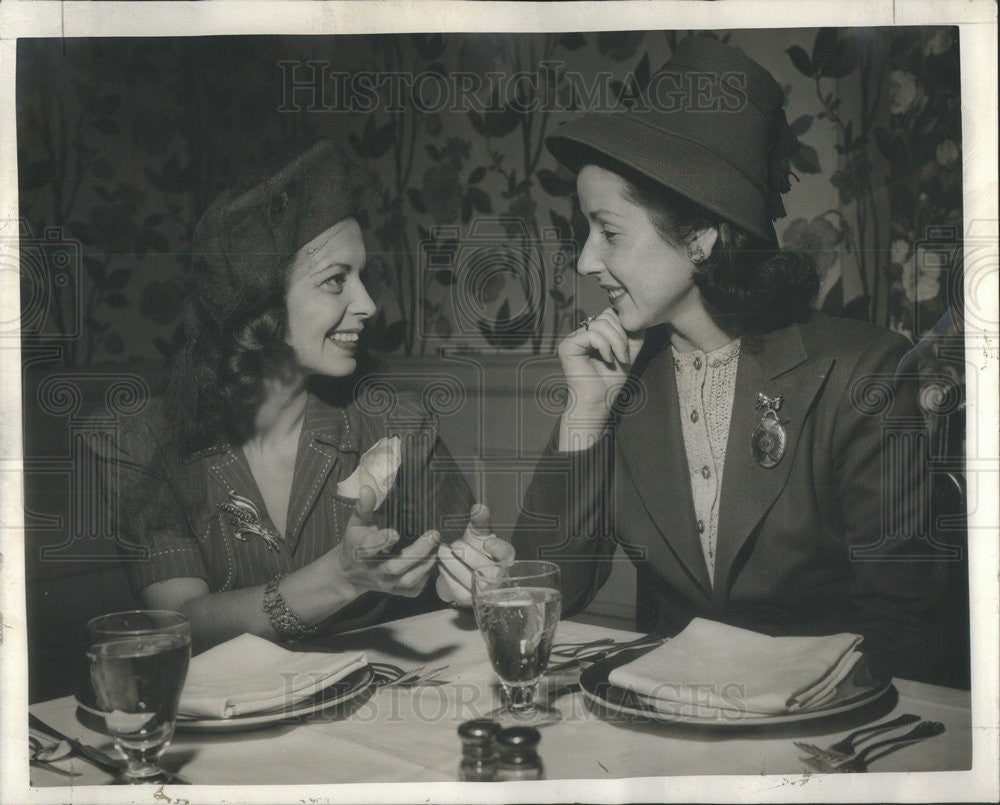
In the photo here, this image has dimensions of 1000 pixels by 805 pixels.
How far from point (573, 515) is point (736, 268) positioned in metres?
0.30

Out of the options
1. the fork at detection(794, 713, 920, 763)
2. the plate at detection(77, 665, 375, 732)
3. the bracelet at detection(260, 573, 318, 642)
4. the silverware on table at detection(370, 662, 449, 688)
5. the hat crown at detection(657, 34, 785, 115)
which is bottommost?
the fork at detection(794, 713, 920, 763)

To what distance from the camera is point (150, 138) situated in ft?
3.22

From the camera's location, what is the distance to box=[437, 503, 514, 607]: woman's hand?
0.98 meters

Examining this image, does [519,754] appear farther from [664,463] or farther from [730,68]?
[730,68]

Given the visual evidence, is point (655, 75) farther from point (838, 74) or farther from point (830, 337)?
point (830, 337)

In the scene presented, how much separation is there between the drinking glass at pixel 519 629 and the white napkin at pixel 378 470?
0.50ft

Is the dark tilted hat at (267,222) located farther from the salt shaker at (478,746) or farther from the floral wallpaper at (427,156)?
the salt shaker at (478,746)

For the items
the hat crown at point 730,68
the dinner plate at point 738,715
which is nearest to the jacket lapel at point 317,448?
the dinner plate at point 738,715

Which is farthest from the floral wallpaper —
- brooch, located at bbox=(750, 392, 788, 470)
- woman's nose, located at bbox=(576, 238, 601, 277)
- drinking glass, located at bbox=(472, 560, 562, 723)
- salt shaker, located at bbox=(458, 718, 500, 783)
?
salt shaker, located at bbox=(458, 718, 500, 783)

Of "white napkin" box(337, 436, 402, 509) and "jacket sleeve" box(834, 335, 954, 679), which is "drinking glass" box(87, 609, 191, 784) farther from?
"jacket sleeve" box(834, 335, 954, 679)

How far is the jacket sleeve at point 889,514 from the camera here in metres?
0.97

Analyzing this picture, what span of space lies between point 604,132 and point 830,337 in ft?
1.02

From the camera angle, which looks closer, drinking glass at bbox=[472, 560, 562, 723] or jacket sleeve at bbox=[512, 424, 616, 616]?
drinking glass at bbox=[472, 560, 562, 723]

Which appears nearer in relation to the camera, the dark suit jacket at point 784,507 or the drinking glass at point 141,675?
the drinking glass at point 141,675
